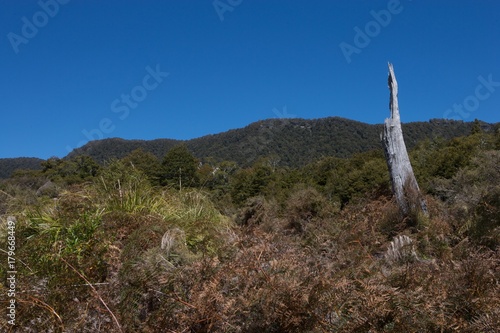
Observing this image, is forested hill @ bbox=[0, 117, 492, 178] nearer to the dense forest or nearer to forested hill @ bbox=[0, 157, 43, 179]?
forested hill @ bbox=[0, 157, 43, 179]

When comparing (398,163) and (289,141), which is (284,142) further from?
(398,163)

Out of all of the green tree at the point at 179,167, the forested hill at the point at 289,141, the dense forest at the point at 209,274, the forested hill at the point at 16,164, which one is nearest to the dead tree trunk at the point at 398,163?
the dense forest at the point at 209,274

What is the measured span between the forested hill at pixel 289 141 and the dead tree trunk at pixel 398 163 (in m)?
82.3

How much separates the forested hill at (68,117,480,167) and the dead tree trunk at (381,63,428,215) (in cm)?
8232

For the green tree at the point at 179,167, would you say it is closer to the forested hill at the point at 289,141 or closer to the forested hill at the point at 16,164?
the forested hill at the point at 289,141

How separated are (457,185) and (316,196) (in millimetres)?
3538

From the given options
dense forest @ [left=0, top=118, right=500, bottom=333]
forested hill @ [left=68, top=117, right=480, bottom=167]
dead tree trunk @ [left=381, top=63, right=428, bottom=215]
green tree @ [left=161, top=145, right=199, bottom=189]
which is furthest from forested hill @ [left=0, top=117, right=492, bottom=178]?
dense forest @ [left=0, top=118, right=500, bottom=333]

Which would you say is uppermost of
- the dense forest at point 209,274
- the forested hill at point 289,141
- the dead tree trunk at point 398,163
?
the forested hill at point 289,141

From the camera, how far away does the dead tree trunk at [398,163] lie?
A: 8.48 meters

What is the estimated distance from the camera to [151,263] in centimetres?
256

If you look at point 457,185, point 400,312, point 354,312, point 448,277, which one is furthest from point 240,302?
point 457,185

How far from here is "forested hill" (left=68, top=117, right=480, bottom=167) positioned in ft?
326

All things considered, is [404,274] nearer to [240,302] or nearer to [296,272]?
[296,272]

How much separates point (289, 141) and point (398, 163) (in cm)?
10721
